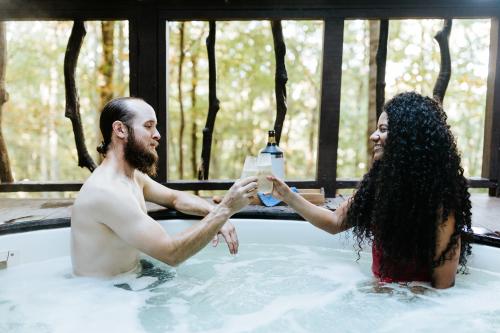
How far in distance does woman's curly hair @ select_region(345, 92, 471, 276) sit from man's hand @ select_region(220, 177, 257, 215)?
544 millimetres

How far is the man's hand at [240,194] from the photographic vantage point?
1.78 meters

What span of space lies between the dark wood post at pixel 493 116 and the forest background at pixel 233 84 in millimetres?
4423

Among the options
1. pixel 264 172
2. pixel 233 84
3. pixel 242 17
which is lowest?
pixel 264 172

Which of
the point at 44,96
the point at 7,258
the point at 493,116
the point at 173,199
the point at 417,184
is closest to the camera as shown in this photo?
the point at 417,184

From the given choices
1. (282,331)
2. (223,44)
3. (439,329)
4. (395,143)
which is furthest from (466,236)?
(223,44)

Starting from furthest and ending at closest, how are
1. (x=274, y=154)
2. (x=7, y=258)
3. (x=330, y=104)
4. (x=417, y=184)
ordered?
(x=330, y=104) → (x=274, y=154) → (x=7, y=258) → (x=417, y=184)

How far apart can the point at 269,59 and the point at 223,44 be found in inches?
41.5

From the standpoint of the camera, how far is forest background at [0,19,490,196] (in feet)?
30.1

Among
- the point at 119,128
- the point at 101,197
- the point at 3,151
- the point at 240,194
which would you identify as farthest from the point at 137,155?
the point at 3,151

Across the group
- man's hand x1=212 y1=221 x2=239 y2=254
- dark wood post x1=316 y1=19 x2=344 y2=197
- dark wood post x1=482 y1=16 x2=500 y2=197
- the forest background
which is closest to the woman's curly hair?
man's hand x1=212 y1=221 x2=239 y2=254

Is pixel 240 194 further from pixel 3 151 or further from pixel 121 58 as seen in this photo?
pixel 121 58

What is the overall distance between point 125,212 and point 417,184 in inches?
46.5

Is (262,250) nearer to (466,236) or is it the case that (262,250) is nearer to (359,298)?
(359,298)

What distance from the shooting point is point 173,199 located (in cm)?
269
